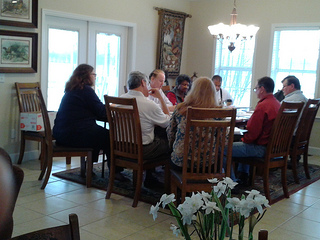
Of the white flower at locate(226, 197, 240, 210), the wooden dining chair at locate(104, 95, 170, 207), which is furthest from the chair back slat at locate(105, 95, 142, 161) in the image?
the white flower at locate(226, 197, 240, 210)

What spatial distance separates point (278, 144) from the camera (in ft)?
12.1

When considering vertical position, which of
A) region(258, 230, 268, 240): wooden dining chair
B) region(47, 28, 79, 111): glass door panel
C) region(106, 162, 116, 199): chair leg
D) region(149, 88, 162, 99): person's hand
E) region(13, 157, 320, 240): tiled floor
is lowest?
region(13, 157, 320, 240): tiled floor

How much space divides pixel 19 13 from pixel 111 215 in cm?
268

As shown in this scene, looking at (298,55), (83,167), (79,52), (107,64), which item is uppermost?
(298,55)

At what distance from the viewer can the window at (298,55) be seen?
609 cm

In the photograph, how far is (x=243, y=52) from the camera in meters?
6.77

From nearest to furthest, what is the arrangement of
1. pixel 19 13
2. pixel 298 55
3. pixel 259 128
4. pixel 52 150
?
pixel 259 128 → pixel 52 150 → pixel 19 13 → pixel 298 55

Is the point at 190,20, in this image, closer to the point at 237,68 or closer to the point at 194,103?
the point at 237,68

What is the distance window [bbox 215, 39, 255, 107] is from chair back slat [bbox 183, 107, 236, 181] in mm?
3912

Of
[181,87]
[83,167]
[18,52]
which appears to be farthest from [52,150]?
[181,87]

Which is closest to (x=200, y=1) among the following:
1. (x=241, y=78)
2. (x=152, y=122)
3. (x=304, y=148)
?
(x=241, y=78)

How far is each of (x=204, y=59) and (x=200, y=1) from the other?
1.03 m

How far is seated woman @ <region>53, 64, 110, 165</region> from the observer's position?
12.6ft

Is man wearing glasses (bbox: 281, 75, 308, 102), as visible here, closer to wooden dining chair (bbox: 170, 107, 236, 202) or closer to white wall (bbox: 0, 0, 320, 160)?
white wall (bbox: 0, 0, 320, 160)
